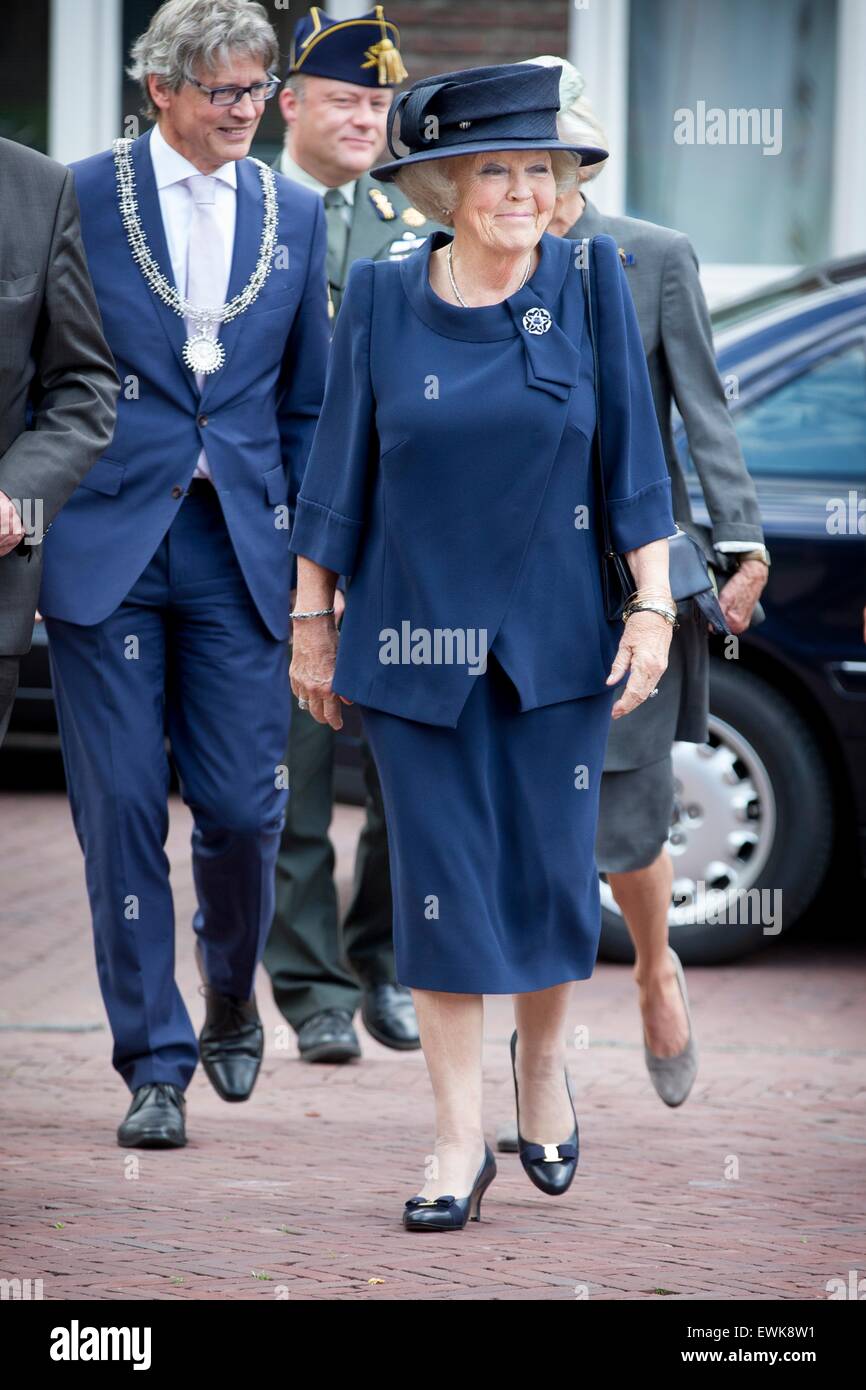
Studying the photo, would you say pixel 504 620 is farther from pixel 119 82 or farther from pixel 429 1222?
pixel 119 82

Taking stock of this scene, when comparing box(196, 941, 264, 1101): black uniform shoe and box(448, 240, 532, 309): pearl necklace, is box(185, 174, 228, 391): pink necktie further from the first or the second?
box(196, 941, 264, 1101): black uniform shoe

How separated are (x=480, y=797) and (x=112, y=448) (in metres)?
1.20

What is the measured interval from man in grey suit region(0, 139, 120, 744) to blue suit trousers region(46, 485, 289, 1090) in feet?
1.80

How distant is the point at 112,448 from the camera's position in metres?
4.60

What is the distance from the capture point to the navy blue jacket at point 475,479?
384cm

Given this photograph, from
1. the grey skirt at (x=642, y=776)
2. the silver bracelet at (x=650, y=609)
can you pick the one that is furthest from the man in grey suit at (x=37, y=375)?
the grey skirt at (x=642, y=776)

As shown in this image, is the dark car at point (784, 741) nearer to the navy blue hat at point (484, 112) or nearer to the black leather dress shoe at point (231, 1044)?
the black leather dress shoe at point (231, 1044)

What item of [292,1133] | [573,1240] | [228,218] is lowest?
[292,1133]

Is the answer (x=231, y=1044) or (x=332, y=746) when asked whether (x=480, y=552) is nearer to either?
(x=231, y=1044)

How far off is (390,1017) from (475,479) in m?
2.19

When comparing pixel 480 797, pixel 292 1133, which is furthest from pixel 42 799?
pixel 480 797

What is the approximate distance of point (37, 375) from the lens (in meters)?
4.09

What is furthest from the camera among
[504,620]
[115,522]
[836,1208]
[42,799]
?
[42,799]

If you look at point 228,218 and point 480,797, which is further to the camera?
point 228,218
